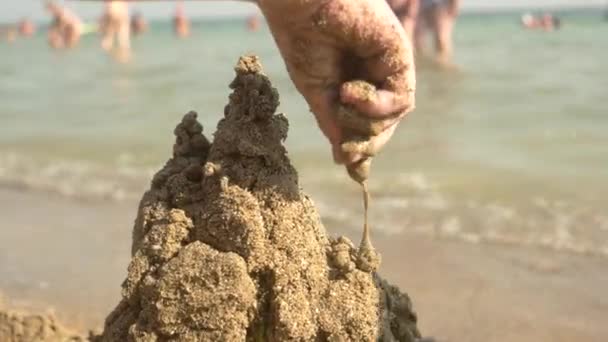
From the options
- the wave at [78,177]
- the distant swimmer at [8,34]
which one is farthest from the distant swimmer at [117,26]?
the distant swimmer at [8,34]

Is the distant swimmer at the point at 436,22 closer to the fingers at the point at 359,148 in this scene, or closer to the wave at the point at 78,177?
the wave at the point at 78,177

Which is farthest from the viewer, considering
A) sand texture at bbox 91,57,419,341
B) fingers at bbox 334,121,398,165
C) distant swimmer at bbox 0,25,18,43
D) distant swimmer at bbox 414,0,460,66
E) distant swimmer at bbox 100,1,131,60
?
distant swimmer at bbox 0,25,18,43

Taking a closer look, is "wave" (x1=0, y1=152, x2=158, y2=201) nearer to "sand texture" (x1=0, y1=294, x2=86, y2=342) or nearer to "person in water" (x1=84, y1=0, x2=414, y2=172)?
"sand texture" (x1=0, y1=294, x2=86, y2=342)

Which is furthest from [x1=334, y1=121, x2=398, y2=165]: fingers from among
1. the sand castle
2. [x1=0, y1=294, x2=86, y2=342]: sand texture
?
[x1=0, y1=294, x2=86, y2=342]: sand texture

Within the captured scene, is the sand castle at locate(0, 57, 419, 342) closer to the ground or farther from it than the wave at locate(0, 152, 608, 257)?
closer to the ground

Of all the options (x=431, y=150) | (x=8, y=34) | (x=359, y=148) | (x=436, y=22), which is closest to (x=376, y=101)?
(x=359, y=148)

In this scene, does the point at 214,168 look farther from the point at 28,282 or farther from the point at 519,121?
the point at 519,121
